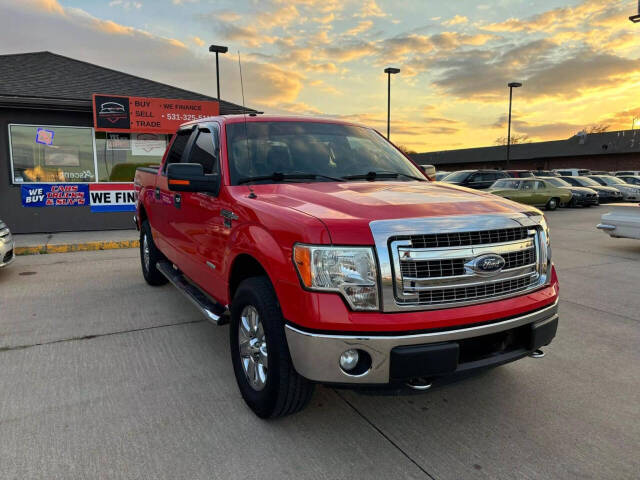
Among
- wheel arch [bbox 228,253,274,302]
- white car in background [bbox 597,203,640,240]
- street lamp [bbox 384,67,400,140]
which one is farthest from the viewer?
street lamp [bbox 384,67,400,140]

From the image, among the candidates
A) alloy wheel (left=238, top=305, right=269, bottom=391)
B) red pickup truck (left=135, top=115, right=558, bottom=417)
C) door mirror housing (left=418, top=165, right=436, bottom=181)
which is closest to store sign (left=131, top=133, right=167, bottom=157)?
red pickup truck (left=135, top=115, right=558, bottom=417)

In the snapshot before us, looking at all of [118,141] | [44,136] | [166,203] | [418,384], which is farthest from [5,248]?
[418,384]

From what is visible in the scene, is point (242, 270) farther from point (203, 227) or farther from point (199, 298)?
point (199, 298)

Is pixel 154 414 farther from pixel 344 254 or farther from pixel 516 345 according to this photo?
pixel 516 345

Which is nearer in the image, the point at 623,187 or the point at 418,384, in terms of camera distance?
the point at 418,384

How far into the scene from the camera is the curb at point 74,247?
873 cm

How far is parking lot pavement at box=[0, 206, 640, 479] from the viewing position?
2.51m

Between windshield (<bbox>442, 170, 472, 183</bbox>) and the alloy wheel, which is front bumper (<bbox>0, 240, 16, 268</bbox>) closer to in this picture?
the alloy wheel

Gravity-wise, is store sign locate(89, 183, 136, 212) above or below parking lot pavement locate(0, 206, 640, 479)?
above

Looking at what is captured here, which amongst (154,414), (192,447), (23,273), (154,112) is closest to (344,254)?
(192,447)

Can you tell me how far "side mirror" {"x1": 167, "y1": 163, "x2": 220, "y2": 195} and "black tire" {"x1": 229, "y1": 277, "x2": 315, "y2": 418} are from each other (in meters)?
0.89

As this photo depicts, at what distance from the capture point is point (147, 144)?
11766 mm

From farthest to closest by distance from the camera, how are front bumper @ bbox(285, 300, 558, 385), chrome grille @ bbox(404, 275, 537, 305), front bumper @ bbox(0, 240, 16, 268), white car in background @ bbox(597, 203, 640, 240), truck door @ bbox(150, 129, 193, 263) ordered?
white car in background @ bbox(597, 203, 640, 240), front bumper @ bbox(0, 240, 16, 268), truck door @ bbox(150, 129, 193, 263), chrome grille @ bbox(404, 275, 537, 305), front bumper @ bbox(285, 300, 558, 385)

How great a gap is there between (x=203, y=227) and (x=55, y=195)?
880 centimetres
